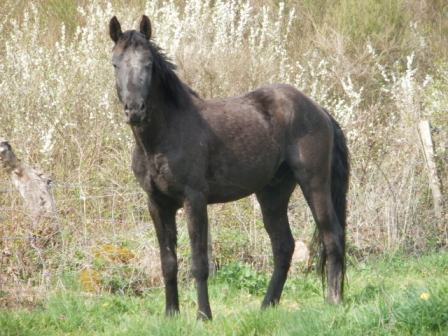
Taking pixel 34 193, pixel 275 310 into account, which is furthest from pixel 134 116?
pixel 34 193

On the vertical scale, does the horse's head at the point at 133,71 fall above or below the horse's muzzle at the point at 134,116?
above

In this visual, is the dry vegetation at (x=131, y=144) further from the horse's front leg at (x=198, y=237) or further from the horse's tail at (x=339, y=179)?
the horse's front leg at (x=198, y=237)

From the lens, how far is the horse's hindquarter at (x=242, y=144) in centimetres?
695

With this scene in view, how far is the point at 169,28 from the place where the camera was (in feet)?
42.2

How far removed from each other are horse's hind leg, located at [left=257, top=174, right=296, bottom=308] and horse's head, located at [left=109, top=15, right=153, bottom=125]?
63.2 inches

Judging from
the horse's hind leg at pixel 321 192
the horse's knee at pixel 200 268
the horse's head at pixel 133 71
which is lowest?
the horse's knee at pixel 200 268

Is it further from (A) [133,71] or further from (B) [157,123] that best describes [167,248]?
(A) [133,71]

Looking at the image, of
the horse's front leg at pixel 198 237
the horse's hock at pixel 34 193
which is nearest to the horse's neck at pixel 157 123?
the horse's front leg at pixel 198 237

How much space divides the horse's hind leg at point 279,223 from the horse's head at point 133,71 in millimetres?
1606

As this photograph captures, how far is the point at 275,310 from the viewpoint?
241 inches

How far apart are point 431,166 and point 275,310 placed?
4869 mm

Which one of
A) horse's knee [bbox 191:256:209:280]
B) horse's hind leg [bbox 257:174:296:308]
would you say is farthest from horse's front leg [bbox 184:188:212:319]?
horse's hind leg [bbox 257:174:296:308]

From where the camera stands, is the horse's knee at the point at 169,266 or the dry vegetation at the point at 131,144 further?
the dry vegetation at the point at 131,144

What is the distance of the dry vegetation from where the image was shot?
8.52 metres
